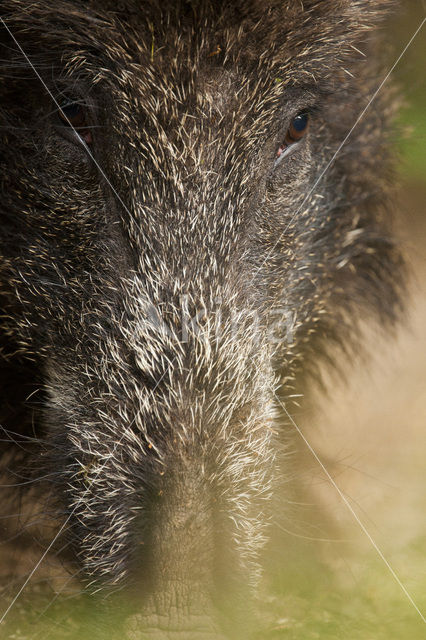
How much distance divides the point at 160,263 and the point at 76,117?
331 mm

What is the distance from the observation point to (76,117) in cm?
137

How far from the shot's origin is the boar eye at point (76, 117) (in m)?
1.37

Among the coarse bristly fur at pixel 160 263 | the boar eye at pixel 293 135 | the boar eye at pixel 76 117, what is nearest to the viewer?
the coarse bristly fur at pixel 160 263

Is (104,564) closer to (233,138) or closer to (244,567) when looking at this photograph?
(244,567)

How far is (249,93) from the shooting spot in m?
1.34

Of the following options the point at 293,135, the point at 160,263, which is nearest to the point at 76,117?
the point at 160,263

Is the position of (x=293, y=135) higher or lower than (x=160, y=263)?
higher

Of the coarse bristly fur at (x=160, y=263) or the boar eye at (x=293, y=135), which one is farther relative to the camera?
the boar eye at (x=293, y=135)

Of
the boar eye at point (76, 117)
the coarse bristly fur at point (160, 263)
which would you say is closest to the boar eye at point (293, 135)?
the coarse bristly fur at point (160, 263)

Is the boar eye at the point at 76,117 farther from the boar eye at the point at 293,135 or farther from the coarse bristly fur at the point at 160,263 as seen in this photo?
the boar eye at the point at 293,135

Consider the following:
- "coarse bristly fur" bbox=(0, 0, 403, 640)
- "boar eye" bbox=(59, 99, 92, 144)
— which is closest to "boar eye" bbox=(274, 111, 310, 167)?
"coarse bristly fur" bbox=(0, 0, 403, 640)

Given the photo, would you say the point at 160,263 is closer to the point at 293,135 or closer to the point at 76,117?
the point at 76,117

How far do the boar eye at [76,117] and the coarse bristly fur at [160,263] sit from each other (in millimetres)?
13

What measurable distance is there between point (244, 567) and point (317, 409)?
0.80 metres
